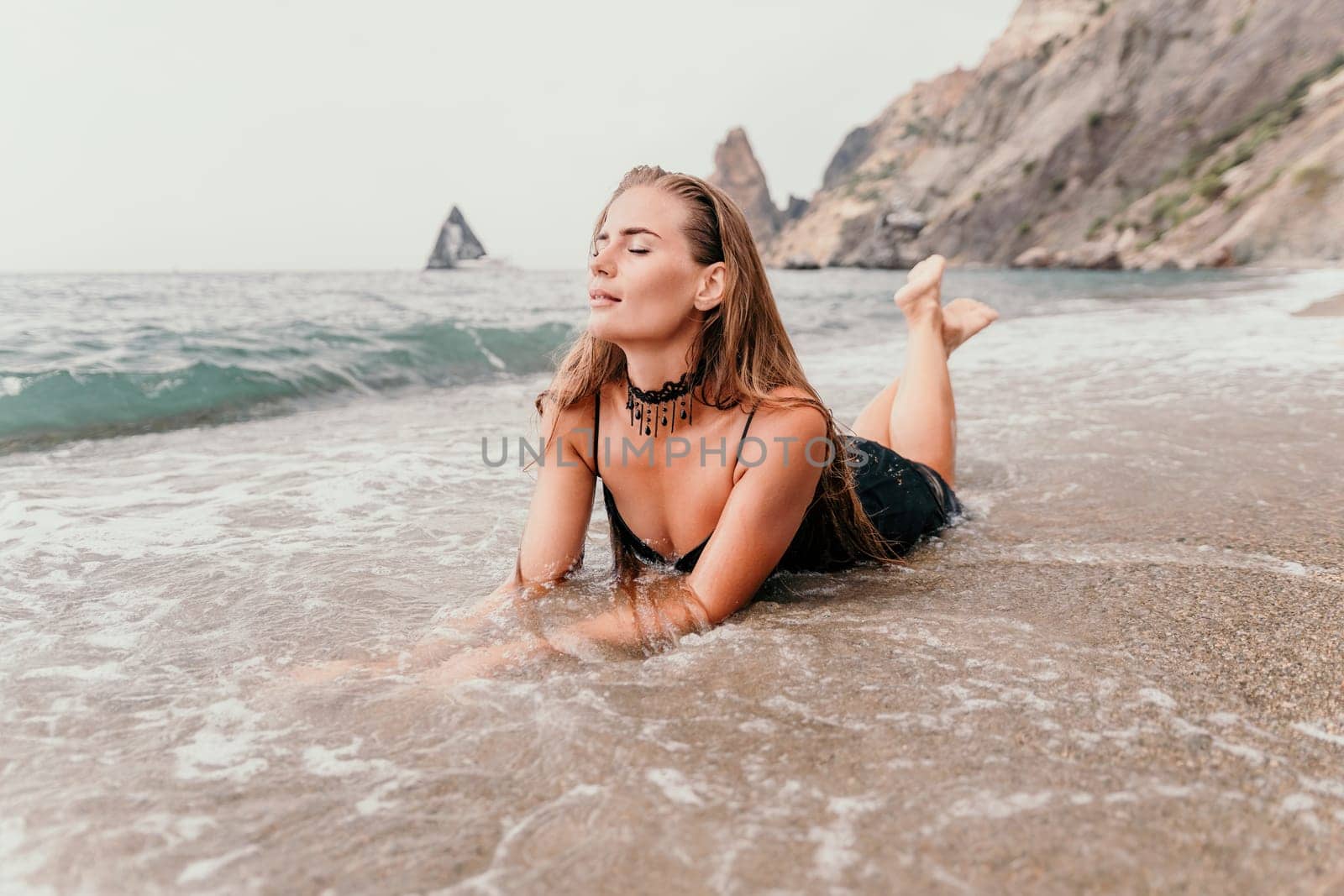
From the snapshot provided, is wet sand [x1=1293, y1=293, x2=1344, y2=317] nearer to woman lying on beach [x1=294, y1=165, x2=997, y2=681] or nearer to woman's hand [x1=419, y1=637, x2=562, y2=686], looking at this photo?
woman lying on beach [x1=294, y1=165, x2=997, y2=681]

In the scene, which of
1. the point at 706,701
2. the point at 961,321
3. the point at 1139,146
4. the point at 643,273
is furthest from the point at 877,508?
the point at 1139,146

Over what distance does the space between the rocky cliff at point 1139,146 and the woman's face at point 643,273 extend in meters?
30.7

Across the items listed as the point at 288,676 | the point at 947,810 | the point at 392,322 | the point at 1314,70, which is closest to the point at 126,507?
the point at 288,676

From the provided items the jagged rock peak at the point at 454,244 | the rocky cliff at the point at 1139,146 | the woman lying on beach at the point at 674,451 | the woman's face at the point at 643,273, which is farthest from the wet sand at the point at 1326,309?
the jagged rock peak at the point at 454,244

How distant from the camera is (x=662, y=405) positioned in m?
2.58

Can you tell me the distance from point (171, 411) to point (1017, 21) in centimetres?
6939

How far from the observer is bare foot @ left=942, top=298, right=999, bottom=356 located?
14.5 feet

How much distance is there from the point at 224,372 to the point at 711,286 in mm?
6916

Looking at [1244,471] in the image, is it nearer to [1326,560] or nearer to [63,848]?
[1326,560]

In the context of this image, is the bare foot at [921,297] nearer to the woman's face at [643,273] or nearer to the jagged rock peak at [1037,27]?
the woman's face at [643,273]

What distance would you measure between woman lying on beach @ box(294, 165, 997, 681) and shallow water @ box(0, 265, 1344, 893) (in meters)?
0.15

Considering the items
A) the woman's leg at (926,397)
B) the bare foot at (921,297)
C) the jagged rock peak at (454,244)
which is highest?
the jagged rock peak at (454,244)

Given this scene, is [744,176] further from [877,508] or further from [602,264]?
[602,264]

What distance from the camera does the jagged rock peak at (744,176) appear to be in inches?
4766
